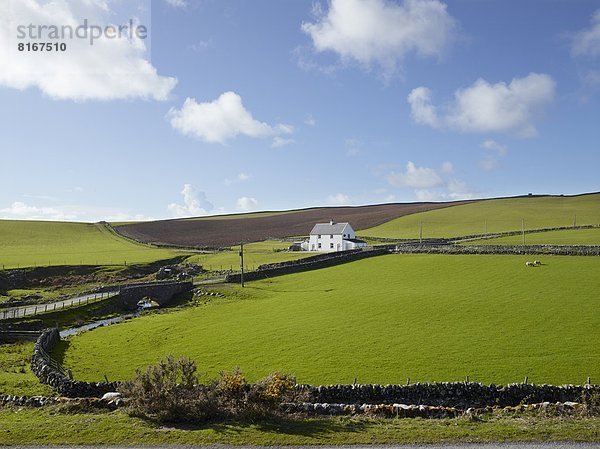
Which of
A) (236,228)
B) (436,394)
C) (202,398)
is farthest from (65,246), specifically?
(436,394)

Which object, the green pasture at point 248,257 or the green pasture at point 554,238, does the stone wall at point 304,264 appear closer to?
the green pasture at point 248,257

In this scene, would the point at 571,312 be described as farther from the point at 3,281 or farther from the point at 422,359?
the point at 3,281

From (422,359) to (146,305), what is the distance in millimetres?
39355

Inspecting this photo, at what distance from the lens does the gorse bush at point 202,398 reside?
18.0 meters

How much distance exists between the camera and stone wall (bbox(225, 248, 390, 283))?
6089 cm

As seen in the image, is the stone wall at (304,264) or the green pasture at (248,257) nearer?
the stone wall at (304,264)

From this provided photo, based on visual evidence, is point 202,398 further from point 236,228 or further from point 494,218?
point 494,218

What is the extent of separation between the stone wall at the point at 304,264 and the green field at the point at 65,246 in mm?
28648

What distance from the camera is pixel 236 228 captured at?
450ft

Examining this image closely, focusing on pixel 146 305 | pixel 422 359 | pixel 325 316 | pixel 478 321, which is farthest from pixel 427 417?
pixel 146 305

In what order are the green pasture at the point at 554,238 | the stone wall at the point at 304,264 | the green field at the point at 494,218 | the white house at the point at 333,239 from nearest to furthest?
the stone wall at the point at 304,264
the green pasture at the point at 554,238
the white house at the point at 333,239
the green field at the point at 494,218

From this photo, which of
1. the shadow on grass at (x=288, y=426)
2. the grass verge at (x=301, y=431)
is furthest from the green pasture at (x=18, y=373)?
the shadow on grass at (x=288, y=426)

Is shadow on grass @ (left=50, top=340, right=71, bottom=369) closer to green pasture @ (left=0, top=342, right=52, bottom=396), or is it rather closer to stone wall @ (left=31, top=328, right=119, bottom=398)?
green pasture @ (left=0, top=342, right=52, bottom=396)

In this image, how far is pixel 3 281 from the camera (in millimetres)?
66125
